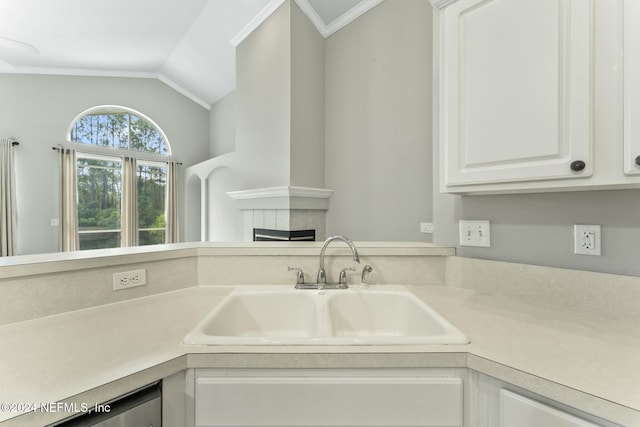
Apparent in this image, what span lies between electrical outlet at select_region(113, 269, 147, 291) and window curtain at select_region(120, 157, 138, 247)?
15.7 feet

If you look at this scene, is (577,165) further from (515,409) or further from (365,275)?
(365,275)

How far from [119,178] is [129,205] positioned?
535 millimetres

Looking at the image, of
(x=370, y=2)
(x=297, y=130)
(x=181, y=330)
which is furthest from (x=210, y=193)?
(x=181, y=330)

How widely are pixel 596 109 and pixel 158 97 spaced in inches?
249

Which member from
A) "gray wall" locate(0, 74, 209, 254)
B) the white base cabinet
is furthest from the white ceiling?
the white base cabinet

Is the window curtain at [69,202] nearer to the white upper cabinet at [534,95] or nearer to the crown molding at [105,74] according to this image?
the crown molding at [105,74]

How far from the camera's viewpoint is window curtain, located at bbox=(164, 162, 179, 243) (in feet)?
18.0

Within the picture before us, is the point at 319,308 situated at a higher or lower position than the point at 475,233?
lower

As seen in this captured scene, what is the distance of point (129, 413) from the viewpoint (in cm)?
61

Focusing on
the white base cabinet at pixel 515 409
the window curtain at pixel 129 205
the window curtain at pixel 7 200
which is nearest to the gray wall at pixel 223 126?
the window curtain at pixel 129 205

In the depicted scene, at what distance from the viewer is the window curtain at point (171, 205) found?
18.0 ft

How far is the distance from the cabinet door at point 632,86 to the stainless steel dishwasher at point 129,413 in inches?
53.4

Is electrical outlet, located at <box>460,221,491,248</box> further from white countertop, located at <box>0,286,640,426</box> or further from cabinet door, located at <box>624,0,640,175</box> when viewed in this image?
cabinet door, located at <box>624,0,640,175</box>

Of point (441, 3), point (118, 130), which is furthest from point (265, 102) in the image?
point (118, 130)
